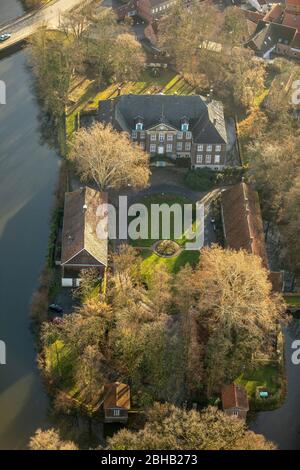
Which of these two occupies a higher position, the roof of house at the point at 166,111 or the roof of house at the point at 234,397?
the roof of house at the point at 166,111

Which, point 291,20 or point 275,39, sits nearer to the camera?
point 275,39

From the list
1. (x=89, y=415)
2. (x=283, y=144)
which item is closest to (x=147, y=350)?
(x=89, y=415)

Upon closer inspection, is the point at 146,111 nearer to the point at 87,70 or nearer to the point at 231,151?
the point at 231,151

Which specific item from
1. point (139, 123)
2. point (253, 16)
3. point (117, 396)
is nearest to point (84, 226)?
point (139, 123)

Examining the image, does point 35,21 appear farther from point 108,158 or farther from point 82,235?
point 82,235

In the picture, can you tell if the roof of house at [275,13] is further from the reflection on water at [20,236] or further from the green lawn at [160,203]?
the green lawn at [160,203]

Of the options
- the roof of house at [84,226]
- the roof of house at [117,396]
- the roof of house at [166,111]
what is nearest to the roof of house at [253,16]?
the roof of house at [166,111]
